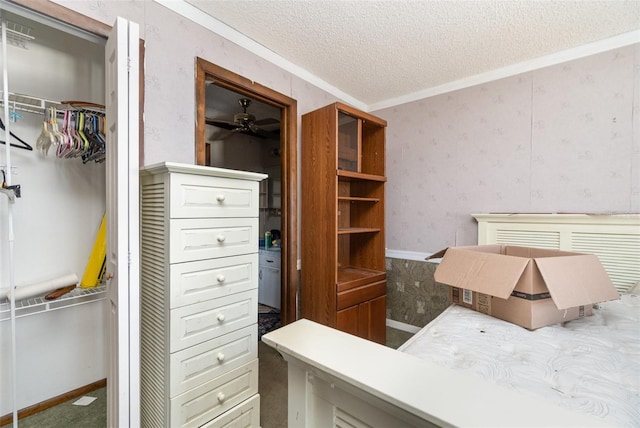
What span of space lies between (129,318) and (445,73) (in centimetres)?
283

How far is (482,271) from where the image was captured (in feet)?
4.41

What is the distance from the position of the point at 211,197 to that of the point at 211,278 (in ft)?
1.28

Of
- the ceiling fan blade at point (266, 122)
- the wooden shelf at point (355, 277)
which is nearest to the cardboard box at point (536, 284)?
the wooden shelf at point (355, 277)

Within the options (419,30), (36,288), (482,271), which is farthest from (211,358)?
(419,30)

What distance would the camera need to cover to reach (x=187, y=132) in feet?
5.55

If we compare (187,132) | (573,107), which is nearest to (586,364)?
(573,107)

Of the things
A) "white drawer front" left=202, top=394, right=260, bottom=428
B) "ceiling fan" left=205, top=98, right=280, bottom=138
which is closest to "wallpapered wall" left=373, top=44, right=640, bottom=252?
"ceiling fan" left=205, top=98, right=280, bottom=138

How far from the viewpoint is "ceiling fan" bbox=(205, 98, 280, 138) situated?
10.1 ft

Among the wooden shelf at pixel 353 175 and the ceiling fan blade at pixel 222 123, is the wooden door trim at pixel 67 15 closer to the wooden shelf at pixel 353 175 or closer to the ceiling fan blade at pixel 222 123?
the wooden shelf at pixel 353 175

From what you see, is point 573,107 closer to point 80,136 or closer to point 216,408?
point 216,408

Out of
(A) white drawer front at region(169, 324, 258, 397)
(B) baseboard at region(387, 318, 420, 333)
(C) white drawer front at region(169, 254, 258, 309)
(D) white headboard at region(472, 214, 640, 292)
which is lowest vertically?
(B) baseboard at region(387, 318, 420, 333)

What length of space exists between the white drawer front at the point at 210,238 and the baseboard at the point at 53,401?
134 cm

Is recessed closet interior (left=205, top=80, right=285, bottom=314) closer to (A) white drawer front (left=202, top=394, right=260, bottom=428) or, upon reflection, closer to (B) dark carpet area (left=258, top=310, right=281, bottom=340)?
(B) dark carpet area (left=258, top=310, right=281, bottom=340)

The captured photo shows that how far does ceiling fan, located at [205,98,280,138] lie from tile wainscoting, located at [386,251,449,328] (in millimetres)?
2198
